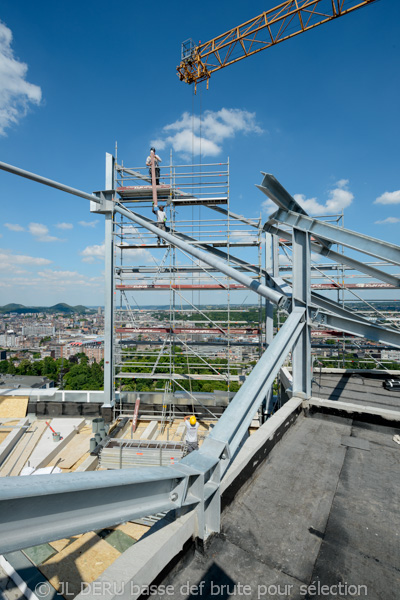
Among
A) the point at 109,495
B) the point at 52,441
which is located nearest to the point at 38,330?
the point at 52,441

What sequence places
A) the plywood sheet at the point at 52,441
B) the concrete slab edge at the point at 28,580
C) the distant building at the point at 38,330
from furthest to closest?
the distant building at the point at 38,330 → the plywood sheet at the point at 52,441 → the concrete slab edge at the point at 28,580

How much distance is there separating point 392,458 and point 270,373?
2.02m

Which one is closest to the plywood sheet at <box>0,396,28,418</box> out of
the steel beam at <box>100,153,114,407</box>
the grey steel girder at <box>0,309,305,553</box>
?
the steel beam at <box>100,153,114,407</box>

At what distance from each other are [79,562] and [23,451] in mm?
7075

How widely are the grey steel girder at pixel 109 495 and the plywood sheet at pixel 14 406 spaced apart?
14.3 metres

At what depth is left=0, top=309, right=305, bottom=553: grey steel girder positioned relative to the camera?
3.88ft

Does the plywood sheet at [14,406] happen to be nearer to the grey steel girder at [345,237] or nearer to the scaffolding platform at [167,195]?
the scaffolding platform at [167,195]

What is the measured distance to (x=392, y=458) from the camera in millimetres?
3859

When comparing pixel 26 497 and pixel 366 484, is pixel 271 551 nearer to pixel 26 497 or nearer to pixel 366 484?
pixel 366 484

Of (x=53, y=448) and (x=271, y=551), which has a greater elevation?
(x=271, y=551)

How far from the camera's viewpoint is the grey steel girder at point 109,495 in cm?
118

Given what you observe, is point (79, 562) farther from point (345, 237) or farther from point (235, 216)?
point (235, 216)

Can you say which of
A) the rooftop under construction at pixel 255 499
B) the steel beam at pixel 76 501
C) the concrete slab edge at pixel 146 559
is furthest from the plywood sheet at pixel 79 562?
the steel beam at pixel 76 501

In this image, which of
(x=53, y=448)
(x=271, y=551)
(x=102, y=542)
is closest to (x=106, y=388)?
(x=53, y=448)
